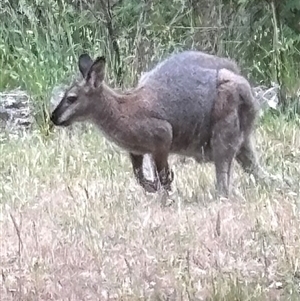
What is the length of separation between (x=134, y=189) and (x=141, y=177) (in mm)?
96

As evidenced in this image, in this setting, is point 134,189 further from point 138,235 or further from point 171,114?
point 138,235

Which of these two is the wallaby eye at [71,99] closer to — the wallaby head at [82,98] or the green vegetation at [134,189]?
the wallaby head at [82,98]

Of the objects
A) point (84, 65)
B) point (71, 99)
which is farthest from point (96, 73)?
point (71, 99)

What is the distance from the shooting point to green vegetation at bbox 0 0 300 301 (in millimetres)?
4840

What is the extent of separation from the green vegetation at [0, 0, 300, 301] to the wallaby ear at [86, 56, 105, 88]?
2.18 ft

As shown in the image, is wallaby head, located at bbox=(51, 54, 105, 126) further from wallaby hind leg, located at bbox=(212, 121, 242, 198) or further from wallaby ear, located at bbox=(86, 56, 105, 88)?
wallaby hind leg, located at bbox=(212, 121, 242, 198)

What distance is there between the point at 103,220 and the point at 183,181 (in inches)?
46.8

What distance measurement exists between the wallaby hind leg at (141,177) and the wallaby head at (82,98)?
415mm

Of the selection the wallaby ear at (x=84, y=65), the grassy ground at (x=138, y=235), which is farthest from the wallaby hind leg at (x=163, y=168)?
the wallaby ear at (x=84, y=65)

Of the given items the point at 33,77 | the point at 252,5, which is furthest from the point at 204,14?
the point at 33,77

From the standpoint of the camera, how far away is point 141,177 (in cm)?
653

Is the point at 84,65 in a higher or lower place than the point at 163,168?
higher

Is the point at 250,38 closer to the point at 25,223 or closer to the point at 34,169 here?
the point at 34,169

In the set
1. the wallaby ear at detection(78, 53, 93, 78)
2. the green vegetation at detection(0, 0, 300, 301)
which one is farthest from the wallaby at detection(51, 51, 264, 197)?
the green vegetation at detection(0, 0, 300, 301)
